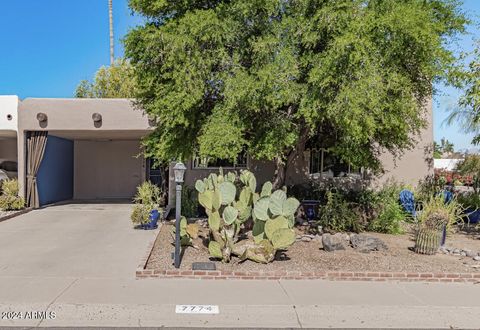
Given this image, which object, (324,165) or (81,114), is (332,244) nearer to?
(324,165)

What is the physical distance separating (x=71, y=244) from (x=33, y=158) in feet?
21.6

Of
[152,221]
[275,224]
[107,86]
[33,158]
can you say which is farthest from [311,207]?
[107,86]

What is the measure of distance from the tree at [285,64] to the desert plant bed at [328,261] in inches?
87.7

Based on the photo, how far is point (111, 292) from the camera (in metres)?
5.78

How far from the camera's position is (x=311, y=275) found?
21.7ft

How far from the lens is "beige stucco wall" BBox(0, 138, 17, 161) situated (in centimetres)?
2038

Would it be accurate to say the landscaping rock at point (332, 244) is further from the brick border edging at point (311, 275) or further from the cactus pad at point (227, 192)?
the cactus pad at point (227, 192)

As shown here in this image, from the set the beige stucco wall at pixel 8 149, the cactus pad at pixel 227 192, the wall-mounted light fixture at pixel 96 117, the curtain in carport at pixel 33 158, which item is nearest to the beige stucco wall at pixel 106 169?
the beige stucco wall at pixel 8 149

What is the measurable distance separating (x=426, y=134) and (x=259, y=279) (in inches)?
420

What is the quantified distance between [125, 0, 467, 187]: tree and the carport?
491 cm

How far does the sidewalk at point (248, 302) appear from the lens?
4.97 metres

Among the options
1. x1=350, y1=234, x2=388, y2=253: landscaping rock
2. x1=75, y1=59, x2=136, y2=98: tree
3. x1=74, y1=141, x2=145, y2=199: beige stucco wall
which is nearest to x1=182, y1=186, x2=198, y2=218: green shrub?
x1=350, y1=234, x2=388, y2=253: landscaping rock

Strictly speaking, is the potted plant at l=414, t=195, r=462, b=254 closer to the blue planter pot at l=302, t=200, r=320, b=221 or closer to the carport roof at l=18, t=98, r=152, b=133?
the blue planter pot at l=302, t=200, r=320, b=221

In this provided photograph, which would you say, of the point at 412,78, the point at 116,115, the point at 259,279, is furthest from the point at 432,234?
the point at 116,115
